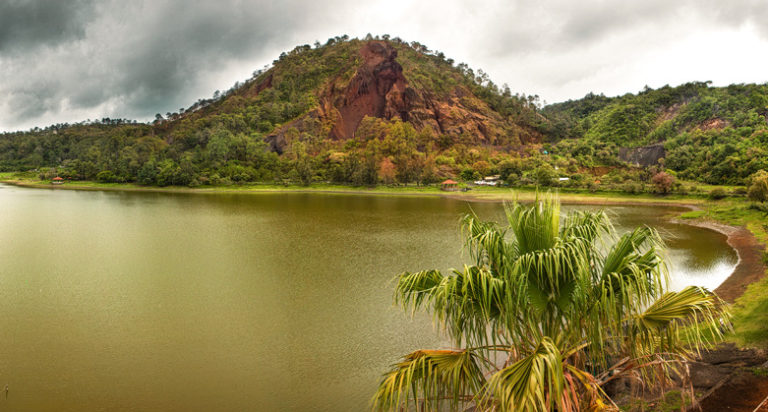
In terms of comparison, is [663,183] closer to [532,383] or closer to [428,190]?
[428,190]

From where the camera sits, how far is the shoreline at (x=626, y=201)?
53.3 ft

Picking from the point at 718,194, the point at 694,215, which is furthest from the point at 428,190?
the point at 718,194

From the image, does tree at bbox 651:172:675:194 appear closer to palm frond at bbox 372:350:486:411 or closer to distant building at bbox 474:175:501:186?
distant building at bbox 474:175:501:186

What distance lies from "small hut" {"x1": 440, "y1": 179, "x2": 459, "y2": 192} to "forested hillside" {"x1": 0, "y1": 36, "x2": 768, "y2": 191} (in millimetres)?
3826

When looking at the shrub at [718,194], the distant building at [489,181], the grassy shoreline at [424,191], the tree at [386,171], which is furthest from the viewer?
the tree at [386,171]

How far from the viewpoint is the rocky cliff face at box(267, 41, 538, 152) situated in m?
104

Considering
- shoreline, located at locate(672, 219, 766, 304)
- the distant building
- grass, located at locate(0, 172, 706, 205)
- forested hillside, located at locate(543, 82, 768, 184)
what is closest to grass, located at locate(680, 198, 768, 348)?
shoreline, located at locate(672, 219, 766, 304)

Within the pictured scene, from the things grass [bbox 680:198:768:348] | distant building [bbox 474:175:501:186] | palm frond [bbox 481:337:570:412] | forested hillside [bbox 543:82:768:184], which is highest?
forested hillside [bbox 543:82:768:184]

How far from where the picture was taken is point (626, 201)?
5012 cm

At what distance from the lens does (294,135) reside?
9712 centimetres

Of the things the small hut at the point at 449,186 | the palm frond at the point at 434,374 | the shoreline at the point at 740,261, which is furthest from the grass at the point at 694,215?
the palm frond at the point at 434,374

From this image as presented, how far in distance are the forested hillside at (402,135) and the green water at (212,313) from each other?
1844 inches

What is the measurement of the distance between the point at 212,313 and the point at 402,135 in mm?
70036

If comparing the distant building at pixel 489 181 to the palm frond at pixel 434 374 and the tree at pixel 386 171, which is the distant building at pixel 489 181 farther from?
the palm frond at pixel 434 374
